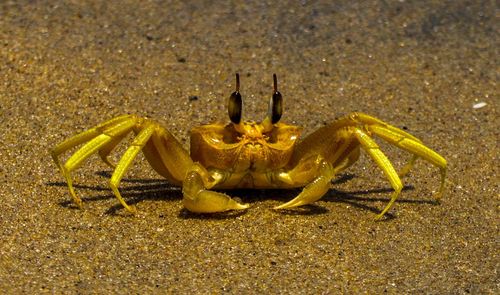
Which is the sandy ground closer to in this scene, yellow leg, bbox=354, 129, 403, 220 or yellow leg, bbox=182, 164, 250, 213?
yellow leg, bbox=182, 164, 250, 213

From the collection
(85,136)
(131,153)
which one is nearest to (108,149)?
(85,136)

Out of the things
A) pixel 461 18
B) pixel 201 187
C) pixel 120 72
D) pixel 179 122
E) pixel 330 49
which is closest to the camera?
pixel 201 187

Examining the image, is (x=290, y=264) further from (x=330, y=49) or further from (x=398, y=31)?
(x=398, y=31)

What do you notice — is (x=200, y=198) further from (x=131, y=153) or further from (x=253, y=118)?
(x=253, y=118)

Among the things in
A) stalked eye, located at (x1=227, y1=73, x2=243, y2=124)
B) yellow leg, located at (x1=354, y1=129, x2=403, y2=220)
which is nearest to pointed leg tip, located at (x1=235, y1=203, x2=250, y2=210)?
stalked eye, located at (x1=227, y1=73, x2=243, y2=124)

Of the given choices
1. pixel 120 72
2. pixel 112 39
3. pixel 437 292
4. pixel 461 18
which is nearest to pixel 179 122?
pixel 120 72

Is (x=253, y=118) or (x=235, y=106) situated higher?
(x=235, y=106)
